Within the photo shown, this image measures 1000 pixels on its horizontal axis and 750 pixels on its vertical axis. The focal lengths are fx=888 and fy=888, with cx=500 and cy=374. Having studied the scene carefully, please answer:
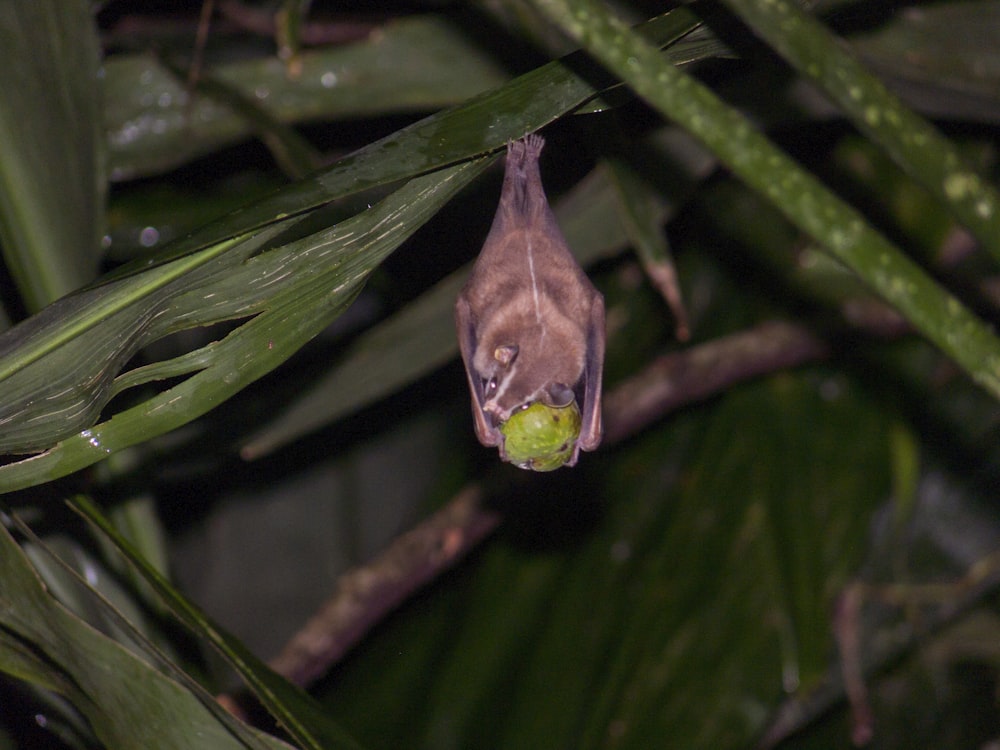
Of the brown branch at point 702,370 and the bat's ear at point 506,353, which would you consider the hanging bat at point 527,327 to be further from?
the brown branch at point 702,370

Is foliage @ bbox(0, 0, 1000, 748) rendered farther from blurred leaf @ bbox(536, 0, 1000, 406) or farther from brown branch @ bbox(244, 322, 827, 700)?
blurred leaf @ bbox(536, 0, 1000, 406)

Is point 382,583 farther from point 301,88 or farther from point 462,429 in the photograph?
A: point 301,88

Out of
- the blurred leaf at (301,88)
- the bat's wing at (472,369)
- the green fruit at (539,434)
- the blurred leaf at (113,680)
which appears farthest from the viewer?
the blurred leaf at (301,88)

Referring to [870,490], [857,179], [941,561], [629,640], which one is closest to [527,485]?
[629,640]

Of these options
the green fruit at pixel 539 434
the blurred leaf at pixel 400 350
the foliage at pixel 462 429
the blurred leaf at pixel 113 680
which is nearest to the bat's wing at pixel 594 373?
the green fruit at pixel 539 434

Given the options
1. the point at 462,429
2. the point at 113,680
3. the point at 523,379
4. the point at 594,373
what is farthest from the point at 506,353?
the point at 462,429

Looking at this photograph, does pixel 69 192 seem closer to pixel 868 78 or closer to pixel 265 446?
pixel 265 446
